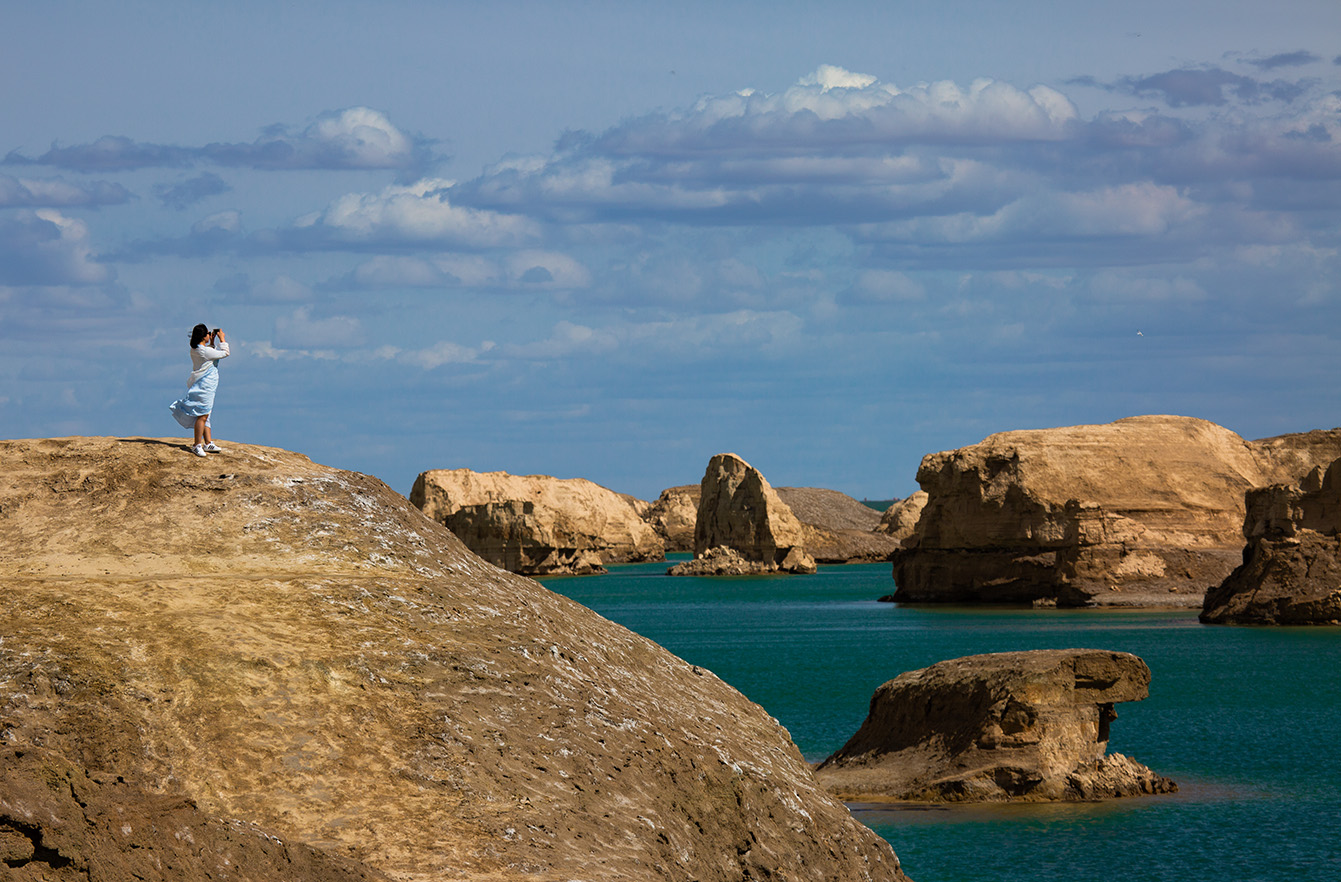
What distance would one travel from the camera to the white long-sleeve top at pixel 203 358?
52.4 ft

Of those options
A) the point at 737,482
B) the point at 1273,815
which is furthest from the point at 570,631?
the point at 737,482

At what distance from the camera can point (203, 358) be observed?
52.9ft

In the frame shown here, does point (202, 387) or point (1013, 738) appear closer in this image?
point (202, 387)

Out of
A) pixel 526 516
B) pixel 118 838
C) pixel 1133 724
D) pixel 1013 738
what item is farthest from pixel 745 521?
pixel 118 838

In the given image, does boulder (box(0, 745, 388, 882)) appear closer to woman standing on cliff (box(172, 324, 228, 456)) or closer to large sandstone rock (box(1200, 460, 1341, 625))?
woman standing on cliff (box(172, 324, 228, 456))

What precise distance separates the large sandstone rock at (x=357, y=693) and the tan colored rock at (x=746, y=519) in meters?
123

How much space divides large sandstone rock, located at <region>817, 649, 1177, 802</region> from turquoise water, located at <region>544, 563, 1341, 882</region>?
655mm

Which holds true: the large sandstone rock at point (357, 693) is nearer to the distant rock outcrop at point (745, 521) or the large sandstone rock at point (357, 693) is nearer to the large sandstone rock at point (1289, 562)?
the large sandstone rock at point (1289, 562)

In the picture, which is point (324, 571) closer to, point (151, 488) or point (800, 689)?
point (151, 488)

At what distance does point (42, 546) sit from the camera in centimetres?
1388

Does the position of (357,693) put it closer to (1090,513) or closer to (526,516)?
(1090,513)

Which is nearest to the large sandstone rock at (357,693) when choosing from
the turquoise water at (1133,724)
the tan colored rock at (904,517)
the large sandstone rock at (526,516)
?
the turquoise water at (1133,724)

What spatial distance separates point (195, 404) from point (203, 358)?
2.38ft

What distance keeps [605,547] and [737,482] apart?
30.4 meters
